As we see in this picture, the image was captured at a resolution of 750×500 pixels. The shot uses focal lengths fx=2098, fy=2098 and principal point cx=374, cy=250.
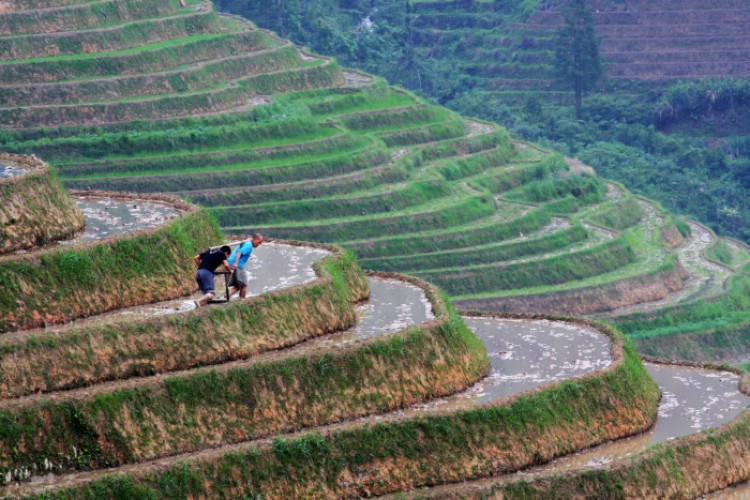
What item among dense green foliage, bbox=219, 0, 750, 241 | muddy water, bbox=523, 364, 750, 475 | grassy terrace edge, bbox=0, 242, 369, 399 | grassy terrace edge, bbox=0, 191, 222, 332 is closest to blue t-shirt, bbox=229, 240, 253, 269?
grassy terrace edge, bbox=0, 242, 369, 399

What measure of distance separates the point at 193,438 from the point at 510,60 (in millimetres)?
68678

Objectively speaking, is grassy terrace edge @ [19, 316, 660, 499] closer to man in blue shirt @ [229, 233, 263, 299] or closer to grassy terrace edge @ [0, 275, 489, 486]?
grassy terrace edge @ [0, 275, 489, 486]

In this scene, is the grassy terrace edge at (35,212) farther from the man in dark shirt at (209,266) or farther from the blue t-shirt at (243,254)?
the blue t-shirt at (243,254)

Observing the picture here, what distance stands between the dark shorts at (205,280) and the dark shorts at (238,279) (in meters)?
0.31

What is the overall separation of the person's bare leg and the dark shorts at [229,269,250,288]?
0.44 m

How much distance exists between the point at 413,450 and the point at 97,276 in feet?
19.3

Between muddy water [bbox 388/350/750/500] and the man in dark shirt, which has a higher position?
the man in dark shirt

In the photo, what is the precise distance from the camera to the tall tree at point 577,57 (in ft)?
302

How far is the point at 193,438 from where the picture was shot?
2914 centimetres

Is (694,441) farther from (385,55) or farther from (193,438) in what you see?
(385,55)

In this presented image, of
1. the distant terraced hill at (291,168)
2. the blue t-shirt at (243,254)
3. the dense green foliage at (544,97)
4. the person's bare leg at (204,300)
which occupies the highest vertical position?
the blue t-shirt at (243,254)

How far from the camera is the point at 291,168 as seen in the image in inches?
2395

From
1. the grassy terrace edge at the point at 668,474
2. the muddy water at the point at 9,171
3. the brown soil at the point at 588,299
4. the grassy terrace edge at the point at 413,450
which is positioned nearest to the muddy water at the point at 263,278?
the grassy terrace edge at the point at 413,450

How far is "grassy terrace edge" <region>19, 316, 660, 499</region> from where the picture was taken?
27.9 meters
